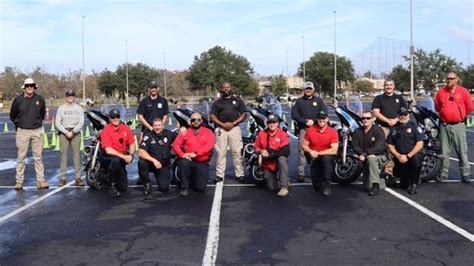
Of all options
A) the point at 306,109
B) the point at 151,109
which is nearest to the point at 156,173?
the point at 151,109

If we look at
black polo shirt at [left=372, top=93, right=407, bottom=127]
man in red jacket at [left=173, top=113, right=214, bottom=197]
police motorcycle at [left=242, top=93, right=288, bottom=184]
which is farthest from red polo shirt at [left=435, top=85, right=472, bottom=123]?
man in red jacket at [left=173, top=113, right=214, bottom=197]

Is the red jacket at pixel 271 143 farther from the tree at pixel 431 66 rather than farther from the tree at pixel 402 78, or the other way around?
the tree at pixel 431 66

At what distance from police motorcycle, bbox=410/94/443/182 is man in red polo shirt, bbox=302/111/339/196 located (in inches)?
69.9

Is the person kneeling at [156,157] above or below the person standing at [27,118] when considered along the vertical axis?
below

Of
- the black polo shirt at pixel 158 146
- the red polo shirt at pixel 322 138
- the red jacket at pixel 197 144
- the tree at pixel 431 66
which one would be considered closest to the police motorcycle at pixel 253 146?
the red jacket at pixel 197 144

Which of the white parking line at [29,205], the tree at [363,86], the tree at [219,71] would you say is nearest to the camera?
the white parking line at [29,205]

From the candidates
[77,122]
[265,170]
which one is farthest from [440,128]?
[77,122]

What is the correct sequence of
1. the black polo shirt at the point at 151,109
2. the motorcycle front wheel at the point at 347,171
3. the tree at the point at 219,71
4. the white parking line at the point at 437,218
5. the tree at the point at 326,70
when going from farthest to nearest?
1. the tree at the point at 219,71
2. the tree at the point at 326,70
3. the black polo shirt at the point at 151,109
4. the motorcycle front wheel at the point at 347,171
5. the white parking line at the point at 437,218

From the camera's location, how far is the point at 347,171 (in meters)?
8.86

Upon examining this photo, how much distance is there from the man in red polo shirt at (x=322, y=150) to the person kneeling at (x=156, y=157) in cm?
224

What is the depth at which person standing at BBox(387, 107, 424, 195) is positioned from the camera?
8.16m

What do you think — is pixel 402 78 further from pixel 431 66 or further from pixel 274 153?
pixel 274 153

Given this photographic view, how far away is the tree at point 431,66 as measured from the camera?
7256 centimetres

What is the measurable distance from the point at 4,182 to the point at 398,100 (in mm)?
7278
